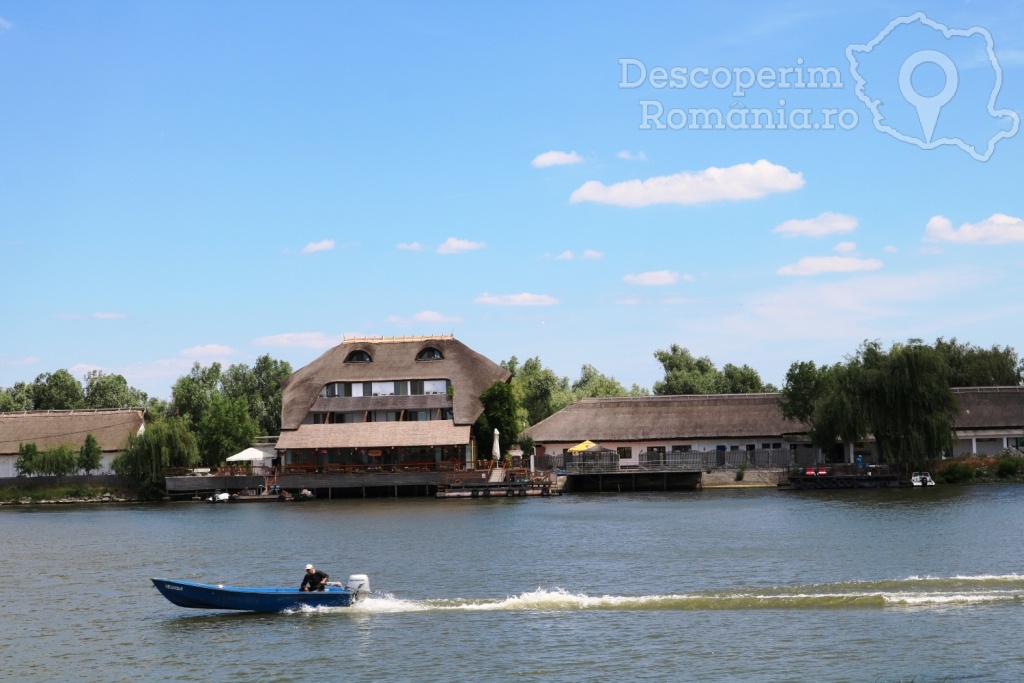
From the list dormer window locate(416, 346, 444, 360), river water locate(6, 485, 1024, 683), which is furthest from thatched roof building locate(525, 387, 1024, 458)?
river water locate(6, 485, 1024, 683)

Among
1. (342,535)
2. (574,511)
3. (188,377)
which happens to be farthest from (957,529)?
(188,377)

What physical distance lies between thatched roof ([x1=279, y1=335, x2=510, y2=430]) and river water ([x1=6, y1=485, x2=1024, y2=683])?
28.0 meters

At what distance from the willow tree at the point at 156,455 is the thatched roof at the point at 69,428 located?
5133 mm

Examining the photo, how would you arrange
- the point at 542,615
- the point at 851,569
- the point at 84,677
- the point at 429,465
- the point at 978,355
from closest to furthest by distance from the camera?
the point at 84,677 → the point at 542,615 → the point at 851,569 → the point at 429,465 → the point at 978,355

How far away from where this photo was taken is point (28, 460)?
282 ft

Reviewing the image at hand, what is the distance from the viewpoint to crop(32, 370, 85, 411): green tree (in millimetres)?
124562

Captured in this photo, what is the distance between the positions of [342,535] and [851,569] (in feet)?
79.1

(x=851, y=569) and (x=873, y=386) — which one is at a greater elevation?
(x=873, y=386)

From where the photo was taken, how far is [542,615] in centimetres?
3123

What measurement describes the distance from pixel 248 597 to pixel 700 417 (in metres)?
59.4

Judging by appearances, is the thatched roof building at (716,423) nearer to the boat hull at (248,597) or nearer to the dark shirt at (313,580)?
the dark shirt at (313,580)

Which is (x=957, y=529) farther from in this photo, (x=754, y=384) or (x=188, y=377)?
(x=188, y=377)

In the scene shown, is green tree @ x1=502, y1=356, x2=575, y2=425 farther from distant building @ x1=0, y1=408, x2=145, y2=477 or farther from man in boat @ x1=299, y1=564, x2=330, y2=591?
man in boat @ x1=299, y1=564, x2=330, y2=591

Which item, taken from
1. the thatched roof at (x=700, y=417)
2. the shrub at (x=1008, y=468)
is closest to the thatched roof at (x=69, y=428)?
the thatched roof at (x=700, y=417)
